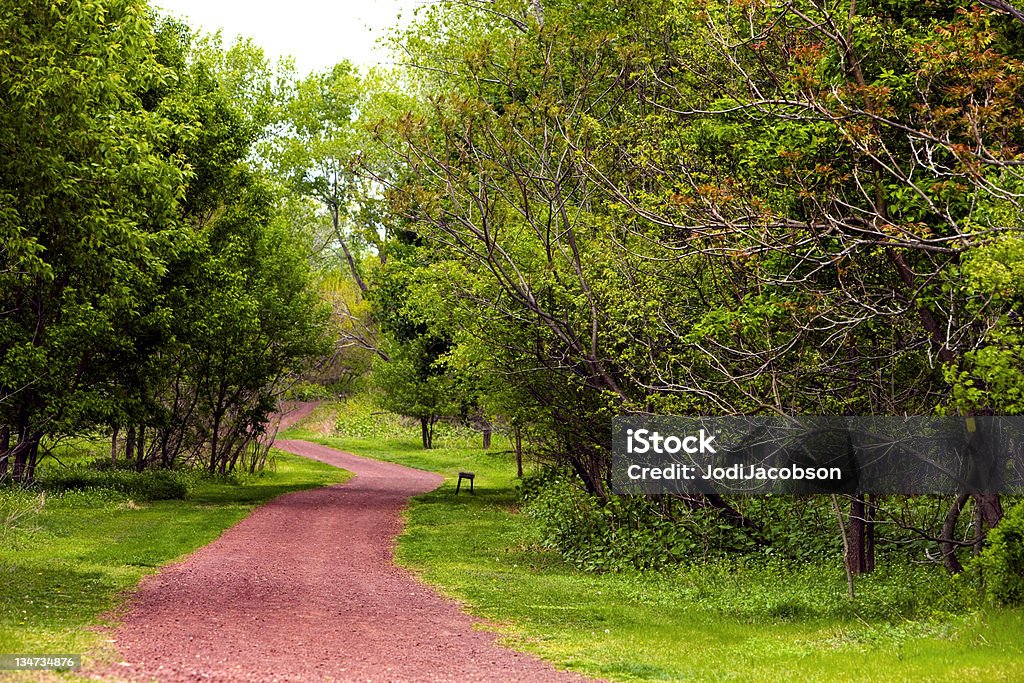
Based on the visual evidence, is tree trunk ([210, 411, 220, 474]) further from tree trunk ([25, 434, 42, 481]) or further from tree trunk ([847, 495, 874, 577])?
tree trunk ([847, 495, 874, 577])

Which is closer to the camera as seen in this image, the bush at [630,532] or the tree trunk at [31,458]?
the bush at [630,532]

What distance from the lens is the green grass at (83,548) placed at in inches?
440

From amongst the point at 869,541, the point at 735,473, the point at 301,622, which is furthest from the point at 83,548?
the point at 869,541

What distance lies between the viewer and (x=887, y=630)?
38.5ft

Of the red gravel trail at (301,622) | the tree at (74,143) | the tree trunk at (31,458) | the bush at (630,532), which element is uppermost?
the tree at (74,143)

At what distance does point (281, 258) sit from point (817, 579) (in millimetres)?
22434

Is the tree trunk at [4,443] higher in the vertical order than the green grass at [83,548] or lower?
higher

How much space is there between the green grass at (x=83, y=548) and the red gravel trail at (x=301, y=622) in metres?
0.47

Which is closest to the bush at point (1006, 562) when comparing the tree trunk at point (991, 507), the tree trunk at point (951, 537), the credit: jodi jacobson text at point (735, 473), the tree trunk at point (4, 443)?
the tree trunk at point (991, 507)

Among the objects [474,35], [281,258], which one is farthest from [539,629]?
[281,258]

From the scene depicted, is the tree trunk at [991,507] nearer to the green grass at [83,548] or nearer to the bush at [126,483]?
the green grass at [83,548]

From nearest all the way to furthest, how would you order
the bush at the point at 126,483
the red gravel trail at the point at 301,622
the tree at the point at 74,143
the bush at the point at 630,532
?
the red gravel trail at the point at 301,622
the tree at the point at 74,143
the bush at the point at 630,532
the bush at the point at 126,483

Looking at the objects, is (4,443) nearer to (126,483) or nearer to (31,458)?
(31,458)

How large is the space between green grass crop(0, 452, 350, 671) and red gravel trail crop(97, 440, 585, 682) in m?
0.47
